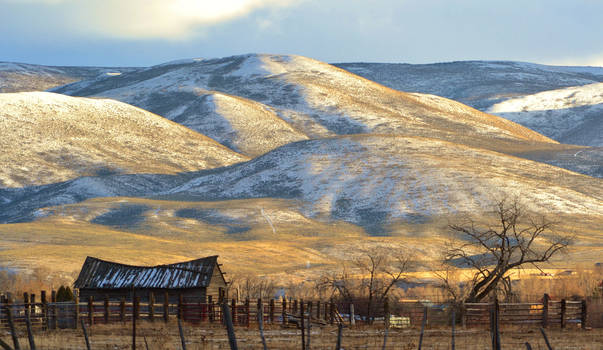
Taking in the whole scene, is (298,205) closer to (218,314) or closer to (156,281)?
(156,281)

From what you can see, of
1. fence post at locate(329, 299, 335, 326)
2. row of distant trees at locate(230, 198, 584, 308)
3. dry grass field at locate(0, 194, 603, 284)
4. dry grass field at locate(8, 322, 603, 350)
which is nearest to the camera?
dry grass field at locate(8, 322, 603, 350)

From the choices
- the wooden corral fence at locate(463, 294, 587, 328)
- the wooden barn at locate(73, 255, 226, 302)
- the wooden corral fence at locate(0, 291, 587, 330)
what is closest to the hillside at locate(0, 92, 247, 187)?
the wooden barn at locate(73, 255, 226, 302)

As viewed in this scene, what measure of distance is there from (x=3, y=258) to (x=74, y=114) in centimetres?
11091

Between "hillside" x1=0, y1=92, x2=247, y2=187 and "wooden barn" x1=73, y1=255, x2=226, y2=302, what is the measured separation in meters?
113

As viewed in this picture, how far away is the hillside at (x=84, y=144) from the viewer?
16050 cm

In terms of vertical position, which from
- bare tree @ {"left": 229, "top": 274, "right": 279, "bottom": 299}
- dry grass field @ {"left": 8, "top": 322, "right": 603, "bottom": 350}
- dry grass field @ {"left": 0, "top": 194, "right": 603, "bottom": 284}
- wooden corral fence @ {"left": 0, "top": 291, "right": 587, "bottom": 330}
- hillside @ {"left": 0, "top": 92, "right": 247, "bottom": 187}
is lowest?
dry grass field @ {"left": 8, "top": 322, "right": 603, "bottom": 350}

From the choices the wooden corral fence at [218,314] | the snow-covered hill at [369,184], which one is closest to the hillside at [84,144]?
the snow-covered hill at [369,184]

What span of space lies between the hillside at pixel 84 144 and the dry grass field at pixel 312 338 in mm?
127651

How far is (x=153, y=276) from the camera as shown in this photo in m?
45.8

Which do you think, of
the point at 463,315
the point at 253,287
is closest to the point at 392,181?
the point at 253,287

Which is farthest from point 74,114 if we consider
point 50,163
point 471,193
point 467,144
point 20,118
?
point 471,193

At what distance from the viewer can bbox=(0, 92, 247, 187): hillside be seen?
6319 inches

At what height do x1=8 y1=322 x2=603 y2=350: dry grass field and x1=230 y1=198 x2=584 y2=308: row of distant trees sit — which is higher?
x1=230 y1=198 x2=584 y2=308: row of distant trees

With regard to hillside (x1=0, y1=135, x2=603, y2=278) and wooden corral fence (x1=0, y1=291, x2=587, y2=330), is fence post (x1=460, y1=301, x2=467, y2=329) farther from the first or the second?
hillside (x1=0, y1=135, x2=603, y2=278)
